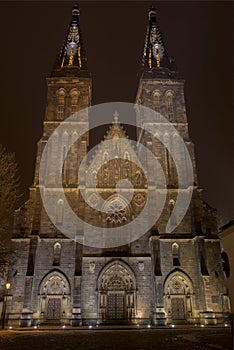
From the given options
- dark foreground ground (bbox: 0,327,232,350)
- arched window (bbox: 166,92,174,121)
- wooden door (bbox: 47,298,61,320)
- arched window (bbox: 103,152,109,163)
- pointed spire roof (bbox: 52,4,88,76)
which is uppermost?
pointed spire roof (bbox: 52,4,88,76)

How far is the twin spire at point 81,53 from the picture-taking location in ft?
122

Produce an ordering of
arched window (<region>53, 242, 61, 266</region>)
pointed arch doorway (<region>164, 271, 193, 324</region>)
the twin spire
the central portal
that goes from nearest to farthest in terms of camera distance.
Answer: pointed arch doorway (<region>164, 271, 193, 324</region>) < the central portal < arched window (<region>53, 242, 61, 266</region>) < the twin spire

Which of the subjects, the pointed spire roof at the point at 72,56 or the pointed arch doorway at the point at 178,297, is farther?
the pointed spire roof at the point at 72,56

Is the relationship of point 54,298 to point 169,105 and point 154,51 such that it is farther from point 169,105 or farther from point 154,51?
point 154,51

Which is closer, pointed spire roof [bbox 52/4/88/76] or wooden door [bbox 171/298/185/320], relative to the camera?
wooden door [bbox 171/298/185/320]

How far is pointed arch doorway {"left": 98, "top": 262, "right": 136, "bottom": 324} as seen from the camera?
27.1m

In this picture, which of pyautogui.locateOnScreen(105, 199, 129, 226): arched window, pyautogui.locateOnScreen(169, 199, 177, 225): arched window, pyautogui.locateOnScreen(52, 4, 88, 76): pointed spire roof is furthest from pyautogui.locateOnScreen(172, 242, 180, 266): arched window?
pyautogui.locateOnScreen(52, 4, 88, 76): pointed spire roof

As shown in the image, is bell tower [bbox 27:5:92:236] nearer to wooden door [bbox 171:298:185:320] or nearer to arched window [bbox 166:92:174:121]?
arched window [bbox 166:92:174:121]

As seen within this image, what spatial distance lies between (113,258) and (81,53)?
80.1ft

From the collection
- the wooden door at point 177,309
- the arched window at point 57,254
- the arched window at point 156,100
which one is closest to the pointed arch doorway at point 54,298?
the arched window at point 57,254

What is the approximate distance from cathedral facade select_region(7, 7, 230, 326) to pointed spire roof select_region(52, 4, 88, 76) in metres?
6.86

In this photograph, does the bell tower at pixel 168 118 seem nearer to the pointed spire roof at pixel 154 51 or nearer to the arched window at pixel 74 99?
the pointed spire roof at pixel 154 51

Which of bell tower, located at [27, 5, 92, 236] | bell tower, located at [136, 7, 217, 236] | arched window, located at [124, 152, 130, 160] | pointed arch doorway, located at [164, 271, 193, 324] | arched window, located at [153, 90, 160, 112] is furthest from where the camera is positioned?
arched window, located at [153, 90, 160, 112]

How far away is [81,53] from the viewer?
3919 centimetres
